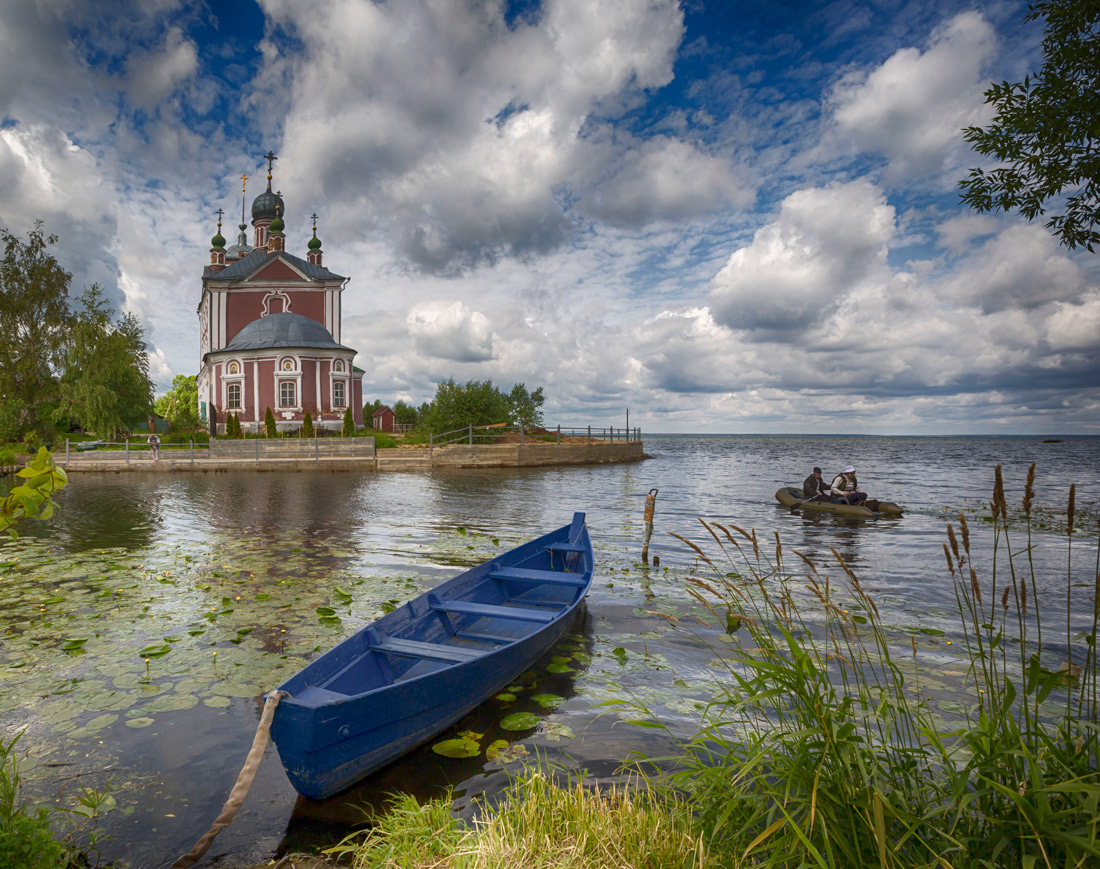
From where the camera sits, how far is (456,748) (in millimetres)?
4508

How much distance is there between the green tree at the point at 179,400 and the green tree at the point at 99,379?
3957 centimetres

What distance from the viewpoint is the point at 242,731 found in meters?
4.73

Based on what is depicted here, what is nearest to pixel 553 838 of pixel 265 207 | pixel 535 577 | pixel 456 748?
pixel 456 748

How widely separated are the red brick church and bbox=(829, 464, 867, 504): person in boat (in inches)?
1294

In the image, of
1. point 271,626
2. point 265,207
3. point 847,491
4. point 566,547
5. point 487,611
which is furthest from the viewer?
point 265,207

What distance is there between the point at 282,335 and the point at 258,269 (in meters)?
9.23

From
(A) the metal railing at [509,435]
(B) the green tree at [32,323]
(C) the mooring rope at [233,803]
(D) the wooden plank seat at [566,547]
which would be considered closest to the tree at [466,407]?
(A) the metal railing at [509,435]

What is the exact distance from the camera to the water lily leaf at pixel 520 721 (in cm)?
495

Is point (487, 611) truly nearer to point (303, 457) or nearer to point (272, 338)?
point (303, 457)

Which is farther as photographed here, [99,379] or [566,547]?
[99,379]

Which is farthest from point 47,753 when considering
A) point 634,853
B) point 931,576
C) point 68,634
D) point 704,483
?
point 704,483

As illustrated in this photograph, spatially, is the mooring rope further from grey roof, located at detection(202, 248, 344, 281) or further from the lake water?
grey roof, located at detection(202, 248, 344, 281)

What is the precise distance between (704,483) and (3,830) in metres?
30.3

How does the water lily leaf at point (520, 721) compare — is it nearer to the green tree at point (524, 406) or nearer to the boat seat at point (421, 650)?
the boat seat at point (421, 650)
